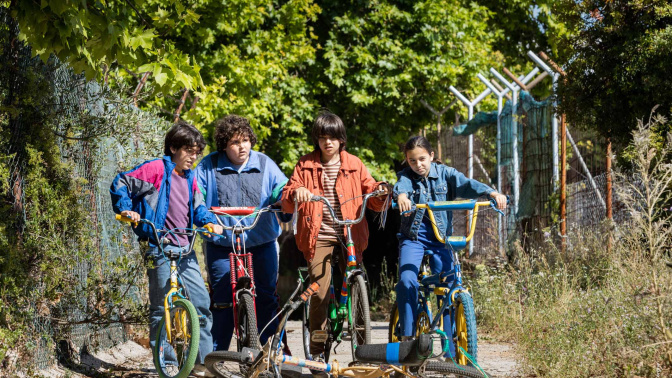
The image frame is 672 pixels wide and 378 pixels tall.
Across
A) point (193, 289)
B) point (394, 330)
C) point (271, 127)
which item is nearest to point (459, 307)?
point (394, 330)

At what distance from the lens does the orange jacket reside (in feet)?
19.1

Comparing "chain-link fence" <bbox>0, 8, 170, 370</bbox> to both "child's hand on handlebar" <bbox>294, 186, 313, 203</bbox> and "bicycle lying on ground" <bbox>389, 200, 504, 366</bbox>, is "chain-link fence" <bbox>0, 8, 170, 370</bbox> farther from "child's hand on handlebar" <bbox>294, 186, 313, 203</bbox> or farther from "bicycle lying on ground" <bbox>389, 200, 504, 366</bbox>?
"bicycle lying on ground" <bbox>389, 200, 504, 366</bbox>

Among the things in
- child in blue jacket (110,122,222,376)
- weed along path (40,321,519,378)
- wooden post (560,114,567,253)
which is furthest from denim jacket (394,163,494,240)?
wooden post (560,114,567,253)

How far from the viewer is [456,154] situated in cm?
1792

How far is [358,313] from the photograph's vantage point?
18.5 feet

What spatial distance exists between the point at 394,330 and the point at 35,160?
2.67m

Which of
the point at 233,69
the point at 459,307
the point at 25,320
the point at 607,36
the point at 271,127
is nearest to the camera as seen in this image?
the point at 459,307

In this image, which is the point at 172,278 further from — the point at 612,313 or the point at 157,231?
the point at 612,313

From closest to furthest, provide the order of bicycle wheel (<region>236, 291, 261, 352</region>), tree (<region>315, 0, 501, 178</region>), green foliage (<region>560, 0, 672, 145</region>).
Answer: bicycle wheel (<region>236, 291, 261, 352</region>) < green foliage (<region>560, 0, 672, 145</region>) < tree (<region>315, 0, 501, 178</region>)

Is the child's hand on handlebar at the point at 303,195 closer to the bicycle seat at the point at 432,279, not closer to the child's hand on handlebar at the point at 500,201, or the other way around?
the bicycle seat at the point at 432,279

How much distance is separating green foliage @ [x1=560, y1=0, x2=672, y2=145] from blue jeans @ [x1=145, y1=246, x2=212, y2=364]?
5.21 meters

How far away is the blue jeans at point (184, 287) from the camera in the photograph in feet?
18.8

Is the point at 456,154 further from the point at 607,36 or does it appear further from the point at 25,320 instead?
the point at 25,320

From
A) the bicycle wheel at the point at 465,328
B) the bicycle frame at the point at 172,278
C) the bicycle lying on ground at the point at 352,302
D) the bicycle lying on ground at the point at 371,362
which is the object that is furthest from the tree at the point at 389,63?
the bicycle lying on ground at the point at 371,362
